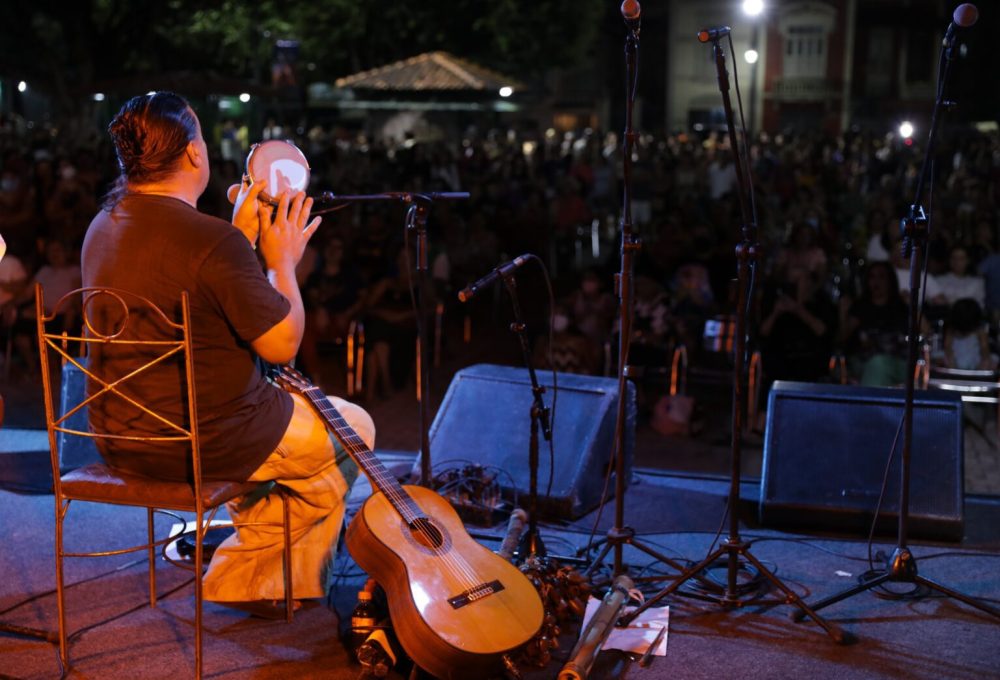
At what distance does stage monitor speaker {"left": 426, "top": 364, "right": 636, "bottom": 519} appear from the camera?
16.3ft

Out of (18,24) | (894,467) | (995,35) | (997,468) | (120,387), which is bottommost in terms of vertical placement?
(997,468)

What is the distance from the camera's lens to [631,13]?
361 centimetres

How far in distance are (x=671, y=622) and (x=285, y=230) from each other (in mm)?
1756

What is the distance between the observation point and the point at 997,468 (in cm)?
647

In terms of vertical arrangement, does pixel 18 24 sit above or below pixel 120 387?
above

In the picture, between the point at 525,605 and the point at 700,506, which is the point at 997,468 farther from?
the point at 525,605

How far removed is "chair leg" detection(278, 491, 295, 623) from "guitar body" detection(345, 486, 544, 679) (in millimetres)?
301

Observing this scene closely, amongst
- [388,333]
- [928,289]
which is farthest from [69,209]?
[928,289]

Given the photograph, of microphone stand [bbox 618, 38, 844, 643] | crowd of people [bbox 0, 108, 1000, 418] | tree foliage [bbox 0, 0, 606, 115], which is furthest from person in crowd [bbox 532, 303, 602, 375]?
tree foliage [bbox 0, 0, 606, 115]

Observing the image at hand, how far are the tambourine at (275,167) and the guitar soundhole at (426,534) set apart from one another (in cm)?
105

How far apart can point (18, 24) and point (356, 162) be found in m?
8.63

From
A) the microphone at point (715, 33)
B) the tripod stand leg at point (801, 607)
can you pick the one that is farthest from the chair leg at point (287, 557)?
the microphone at point (715, 33)

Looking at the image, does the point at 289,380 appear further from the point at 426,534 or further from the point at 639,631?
the point at 639,631

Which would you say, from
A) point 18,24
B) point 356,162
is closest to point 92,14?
point 18,24
